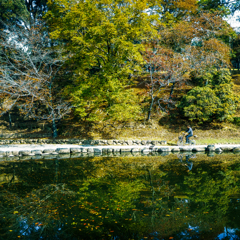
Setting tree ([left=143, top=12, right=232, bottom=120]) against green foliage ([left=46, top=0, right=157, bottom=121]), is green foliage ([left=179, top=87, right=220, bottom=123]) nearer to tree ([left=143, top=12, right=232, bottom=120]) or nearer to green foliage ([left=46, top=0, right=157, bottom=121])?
tree ([left=143, top=12, right=232, bottom=120])

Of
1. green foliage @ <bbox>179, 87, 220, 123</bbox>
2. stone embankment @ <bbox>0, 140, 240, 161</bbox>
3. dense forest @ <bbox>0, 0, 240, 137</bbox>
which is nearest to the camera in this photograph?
stone embankment @ <bbox>0, 140, 240, 161</bbox>

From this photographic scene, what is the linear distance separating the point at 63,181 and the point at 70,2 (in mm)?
15384

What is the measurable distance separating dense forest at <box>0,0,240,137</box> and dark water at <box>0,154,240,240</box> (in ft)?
22.0

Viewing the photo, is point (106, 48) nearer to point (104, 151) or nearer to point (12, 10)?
point (104, 151)

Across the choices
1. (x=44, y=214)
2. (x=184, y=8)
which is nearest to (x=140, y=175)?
(x=44, y=214)

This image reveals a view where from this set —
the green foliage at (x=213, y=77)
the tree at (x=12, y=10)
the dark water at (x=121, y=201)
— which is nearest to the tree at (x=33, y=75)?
the tree at (x=12, y=10)

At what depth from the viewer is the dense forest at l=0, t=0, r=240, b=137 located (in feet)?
51.2

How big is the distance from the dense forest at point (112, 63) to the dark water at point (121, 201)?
6695mm

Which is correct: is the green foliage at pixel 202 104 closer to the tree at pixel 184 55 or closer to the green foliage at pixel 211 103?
the green foliage at pixel 211 103

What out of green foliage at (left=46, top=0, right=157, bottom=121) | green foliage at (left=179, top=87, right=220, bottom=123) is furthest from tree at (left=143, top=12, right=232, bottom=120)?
green foliage at (left=46, top=0, right=157, bottom=121)

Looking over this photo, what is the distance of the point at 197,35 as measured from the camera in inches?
795

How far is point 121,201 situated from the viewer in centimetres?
627

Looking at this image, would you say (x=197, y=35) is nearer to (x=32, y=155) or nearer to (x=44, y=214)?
(x=32, y=155)

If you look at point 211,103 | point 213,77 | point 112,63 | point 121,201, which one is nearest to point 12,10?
point 112,63
